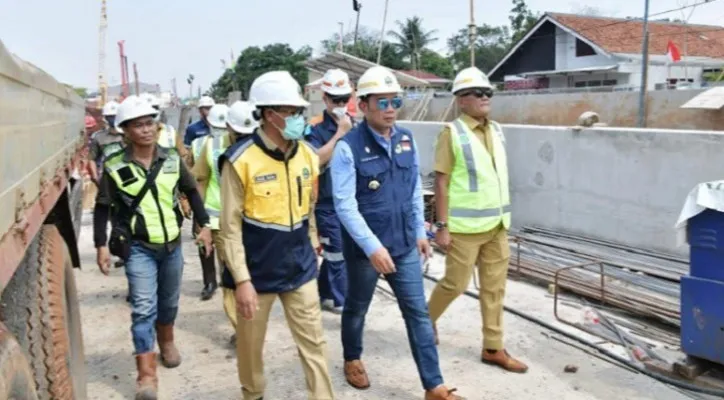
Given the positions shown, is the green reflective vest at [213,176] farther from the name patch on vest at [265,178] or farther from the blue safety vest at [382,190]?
the name patch on vest at [265,178]

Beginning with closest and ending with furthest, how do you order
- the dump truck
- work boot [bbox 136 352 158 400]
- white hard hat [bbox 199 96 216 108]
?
the dump truck, work boot [bbox 136 352 158 400], white hard hat [bbox 199 96 216 108]

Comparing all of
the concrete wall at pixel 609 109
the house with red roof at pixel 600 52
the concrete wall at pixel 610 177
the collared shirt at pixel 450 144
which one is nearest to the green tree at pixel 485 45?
the house with red roof at pixel 600 52

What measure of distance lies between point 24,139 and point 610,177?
618cm

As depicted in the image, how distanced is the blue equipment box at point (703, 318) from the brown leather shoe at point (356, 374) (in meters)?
1.90

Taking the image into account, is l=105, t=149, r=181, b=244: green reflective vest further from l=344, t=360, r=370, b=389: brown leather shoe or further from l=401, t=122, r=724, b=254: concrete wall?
l=401, t=122, r=724, b=254: concrete wall

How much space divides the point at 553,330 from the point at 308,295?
2392 millimetres

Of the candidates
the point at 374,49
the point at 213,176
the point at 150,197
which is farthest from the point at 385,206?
the point at 374,49

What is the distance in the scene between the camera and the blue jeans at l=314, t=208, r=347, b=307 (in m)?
5.46

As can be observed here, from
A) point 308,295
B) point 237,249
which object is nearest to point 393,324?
point 308,295

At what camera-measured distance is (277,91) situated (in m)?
3.32

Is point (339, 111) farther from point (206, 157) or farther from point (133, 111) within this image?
point (133, 111)

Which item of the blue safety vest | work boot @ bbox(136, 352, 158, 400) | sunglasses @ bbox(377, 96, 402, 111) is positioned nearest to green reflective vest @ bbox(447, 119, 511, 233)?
the blue safety vest

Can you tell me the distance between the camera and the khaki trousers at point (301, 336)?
133 inches

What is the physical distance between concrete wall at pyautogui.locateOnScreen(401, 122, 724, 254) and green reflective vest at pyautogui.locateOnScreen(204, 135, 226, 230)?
418 centimetres
